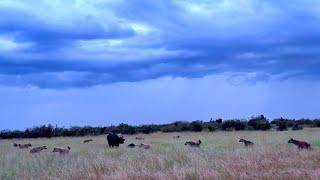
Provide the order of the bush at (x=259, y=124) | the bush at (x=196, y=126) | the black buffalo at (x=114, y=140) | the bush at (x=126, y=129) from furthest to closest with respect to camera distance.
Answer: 1. the bush at (x=126, y=129)
2. the bush at (x=196, y=126)
3. the bush at (x=259, y=124)
4. the black buffalo at (x=114, y=140)

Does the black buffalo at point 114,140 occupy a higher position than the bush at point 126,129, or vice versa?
the bush at point 126,129

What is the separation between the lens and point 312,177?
38.0 feet

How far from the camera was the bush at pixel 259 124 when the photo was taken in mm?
54269

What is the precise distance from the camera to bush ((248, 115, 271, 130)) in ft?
178

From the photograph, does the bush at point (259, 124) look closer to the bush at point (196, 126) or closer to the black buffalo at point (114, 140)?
the bush at point (196, 126)

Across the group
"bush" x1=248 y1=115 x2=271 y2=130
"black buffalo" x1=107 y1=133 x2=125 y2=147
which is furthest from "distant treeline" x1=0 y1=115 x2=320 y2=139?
"black buffalo" x1=107 y1=133 x2=125 y2=147

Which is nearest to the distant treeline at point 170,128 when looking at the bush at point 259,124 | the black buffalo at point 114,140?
the bush at point 259,124

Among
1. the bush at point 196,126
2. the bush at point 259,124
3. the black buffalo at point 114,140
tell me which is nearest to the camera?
the black buffalo at point 114,140

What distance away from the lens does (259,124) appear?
5506 cm

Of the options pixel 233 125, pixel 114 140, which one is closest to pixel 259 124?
pixel 233 125

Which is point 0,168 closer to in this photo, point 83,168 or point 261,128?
point 83,168

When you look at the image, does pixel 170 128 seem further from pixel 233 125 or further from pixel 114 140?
pixel 114 140

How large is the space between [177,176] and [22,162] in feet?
25.4

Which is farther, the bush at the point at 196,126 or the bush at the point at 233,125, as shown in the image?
the bush at the point at 196,126
